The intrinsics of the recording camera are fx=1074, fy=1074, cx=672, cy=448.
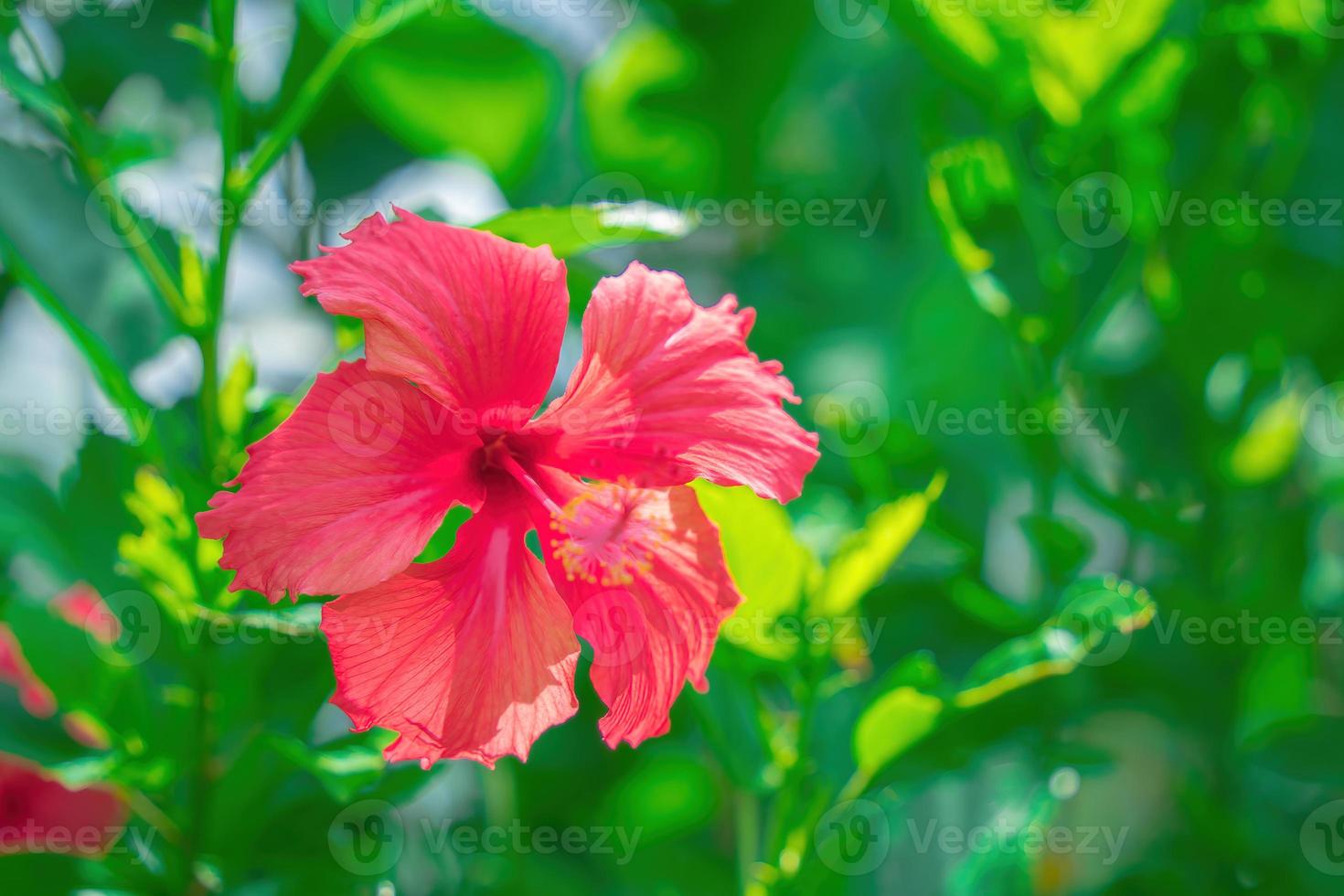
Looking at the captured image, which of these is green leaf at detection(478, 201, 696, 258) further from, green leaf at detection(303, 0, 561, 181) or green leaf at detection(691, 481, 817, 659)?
green leaf at detection(303, 0, 561, 181)

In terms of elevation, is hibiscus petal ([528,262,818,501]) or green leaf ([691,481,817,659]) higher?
hibiscus petal ([528,262,818,501])

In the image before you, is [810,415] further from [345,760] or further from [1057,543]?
[345,760]

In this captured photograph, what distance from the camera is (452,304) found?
49 centimetres

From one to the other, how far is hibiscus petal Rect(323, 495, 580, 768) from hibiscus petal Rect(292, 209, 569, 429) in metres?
0.08

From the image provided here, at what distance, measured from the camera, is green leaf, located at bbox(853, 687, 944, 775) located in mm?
637

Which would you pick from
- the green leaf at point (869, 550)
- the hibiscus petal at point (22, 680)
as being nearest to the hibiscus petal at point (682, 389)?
the green leaf at point (869, 550)

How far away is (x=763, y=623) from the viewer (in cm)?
66

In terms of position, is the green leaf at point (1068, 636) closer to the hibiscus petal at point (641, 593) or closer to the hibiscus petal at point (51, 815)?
the hibiscus petal at point (641, 593)

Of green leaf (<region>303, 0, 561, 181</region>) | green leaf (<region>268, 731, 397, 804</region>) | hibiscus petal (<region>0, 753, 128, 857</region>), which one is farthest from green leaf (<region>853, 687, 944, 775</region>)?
green leaf (<region>303, 0, 561, 181</region>)

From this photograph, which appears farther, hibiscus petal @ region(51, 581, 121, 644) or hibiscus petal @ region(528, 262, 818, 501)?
hibiscus petal @ region(51, 581, 121, 644)

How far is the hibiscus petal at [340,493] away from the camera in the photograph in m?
0.45

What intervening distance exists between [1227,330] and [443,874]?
2.41 feet

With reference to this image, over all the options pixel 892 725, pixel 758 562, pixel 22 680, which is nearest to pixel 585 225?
pixel 758 562

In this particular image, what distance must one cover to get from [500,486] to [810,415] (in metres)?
0.45
